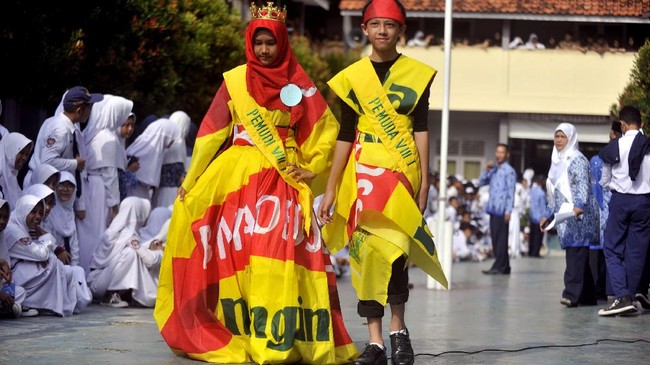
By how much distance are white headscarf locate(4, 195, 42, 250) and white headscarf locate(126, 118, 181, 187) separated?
140 inches

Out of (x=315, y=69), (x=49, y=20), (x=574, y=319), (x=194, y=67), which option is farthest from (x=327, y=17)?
(x=574, y=319)

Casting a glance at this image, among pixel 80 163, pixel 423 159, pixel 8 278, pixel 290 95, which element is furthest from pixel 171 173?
pixel 423 159

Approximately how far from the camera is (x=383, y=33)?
8648 millimetres

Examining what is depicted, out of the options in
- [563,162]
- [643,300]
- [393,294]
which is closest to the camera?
[393,294]

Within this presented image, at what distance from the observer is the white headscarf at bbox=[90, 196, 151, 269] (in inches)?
536

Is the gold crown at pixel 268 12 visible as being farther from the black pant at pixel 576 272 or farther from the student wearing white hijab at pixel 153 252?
the black pant at pixel 576 272

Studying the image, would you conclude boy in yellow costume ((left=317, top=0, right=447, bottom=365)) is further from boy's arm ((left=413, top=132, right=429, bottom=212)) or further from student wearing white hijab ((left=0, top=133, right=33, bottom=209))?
student wearing white hijab ((left=0, top=133, right=33, bottom=209))

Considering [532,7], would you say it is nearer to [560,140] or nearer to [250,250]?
[560,140]

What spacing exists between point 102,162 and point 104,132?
0.32 m

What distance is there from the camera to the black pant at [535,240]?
105ft

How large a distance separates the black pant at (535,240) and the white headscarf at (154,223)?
737 inches

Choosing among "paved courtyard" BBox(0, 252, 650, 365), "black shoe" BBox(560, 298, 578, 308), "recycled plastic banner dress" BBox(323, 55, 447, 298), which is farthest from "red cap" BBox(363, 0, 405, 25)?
"black shoe" BBox(560, 298, 578, 308)

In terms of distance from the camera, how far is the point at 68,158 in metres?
13.9

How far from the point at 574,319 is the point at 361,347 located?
12.3 ft
